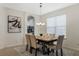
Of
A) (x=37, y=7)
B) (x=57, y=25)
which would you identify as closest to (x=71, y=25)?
Result: (x=57, y=25)

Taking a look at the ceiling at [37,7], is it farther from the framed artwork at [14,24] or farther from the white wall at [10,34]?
the framed artwork at [14,24]

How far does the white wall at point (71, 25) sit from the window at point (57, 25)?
9 cm

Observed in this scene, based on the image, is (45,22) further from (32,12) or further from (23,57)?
(23,57)

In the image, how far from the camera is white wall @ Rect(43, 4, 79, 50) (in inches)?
80.8

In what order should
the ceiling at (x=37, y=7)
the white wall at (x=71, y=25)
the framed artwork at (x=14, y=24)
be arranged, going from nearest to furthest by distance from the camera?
the ceiling at (x=37, y=7), the framed artwork at (x=14, y=24), the white wall at (x=71, y=25)

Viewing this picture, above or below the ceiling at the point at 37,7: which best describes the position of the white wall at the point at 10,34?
below

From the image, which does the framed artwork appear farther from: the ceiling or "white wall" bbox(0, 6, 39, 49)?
the ceiling

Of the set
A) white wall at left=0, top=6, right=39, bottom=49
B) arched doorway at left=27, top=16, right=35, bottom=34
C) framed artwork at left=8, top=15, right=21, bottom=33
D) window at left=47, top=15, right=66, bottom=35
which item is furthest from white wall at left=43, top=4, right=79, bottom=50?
framed artwork at left=8, top=15, right=21, bottom=33

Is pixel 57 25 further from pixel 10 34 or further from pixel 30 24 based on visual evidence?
pixel 10 34

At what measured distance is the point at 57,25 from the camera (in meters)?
2.18

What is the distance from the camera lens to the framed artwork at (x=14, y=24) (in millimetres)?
1938

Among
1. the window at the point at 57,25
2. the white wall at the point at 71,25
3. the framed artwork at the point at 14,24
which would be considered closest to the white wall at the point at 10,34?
the framed artwork at the point at 14,24

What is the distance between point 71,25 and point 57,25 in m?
0.36

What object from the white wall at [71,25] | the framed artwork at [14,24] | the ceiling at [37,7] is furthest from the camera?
the white wall at [71,25]
